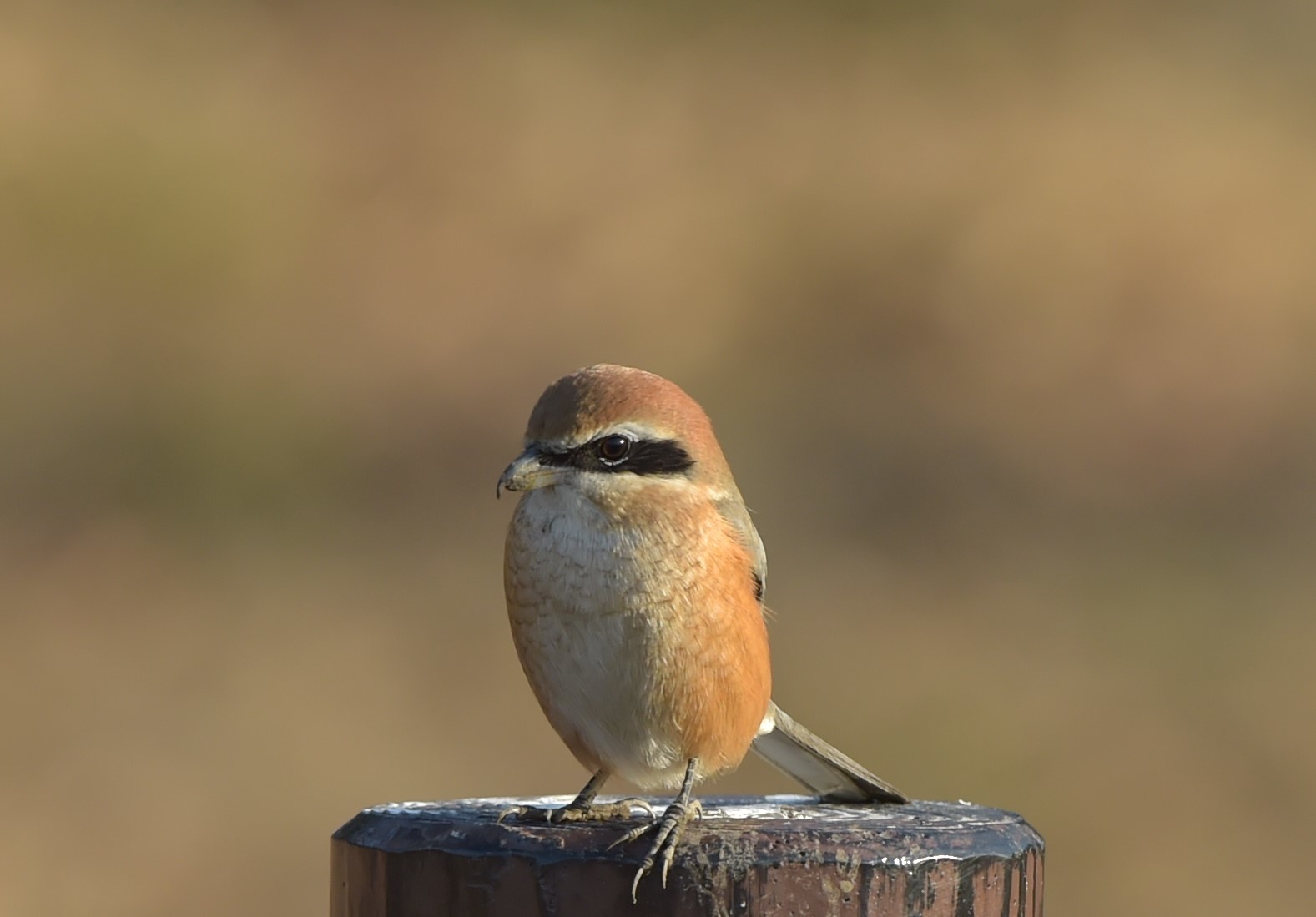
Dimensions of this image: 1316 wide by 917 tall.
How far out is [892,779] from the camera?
918 centimetres

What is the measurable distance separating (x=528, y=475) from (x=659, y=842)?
1.38 m

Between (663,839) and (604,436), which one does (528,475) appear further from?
(663,839)

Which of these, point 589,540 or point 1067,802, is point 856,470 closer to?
point 1067,802

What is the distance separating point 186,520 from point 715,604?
7045 mm

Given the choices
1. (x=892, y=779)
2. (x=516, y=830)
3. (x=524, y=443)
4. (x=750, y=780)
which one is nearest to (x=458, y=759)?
(x=750, y=780)

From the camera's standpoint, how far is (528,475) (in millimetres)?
4035

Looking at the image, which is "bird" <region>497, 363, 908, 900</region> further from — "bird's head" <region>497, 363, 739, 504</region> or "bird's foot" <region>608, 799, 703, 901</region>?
"bird's foot" <region>608, 799, 703, 901</region>

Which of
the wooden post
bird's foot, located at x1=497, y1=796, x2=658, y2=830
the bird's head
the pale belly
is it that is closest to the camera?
the wooden post

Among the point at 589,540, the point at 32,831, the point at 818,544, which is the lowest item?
the point at 32,831

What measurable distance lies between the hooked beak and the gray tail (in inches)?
36.8

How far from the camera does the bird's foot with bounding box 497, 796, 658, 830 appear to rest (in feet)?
11.1

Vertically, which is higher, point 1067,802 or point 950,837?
point 950,837

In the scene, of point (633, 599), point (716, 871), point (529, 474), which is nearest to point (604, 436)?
point (529, 474)

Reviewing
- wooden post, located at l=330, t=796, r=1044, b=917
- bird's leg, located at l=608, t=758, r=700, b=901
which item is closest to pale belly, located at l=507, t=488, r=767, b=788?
bird's leg, located at l=608, t=758, r=700, b=901
